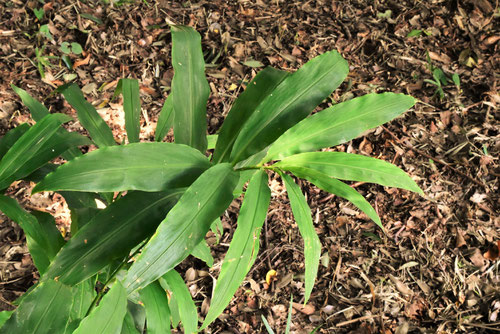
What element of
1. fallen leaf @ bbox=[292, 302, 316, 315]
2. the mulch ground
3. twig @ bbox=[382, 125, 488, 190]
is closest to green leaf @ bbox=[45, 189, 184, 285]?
the mulch ground

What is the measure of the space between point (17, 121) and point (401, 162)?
1818 mm

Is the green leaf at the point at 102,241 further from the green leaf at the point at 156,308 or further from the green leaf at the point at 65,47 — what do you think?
the green leaf at the point at 65,47

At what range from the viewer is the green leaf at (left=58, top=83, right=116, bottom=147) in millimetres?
1140

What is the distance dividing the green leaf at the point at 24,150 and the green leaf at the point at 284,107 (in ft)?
1.53

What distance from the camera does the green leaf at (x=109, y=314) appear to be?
0.76 m

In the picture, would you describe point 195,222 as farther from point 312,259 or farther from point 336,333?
point 336,333

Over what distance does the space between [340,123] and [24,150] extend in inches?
29.0

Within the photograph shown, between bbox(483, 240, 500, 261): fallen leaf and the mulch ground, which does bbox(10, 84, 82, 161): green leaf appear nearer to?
the mulch ground

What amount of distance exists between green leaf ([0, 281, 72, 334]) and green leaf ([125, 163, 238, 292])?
0.14 metres

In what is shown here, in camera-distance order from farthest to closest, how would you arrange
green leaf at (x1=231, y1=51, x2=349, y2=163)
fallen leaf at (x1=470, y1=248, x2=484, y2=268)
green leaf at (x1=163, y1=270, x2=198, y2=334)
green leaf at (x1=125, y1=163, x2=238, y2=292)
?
fallen leaf at (x1=470, y1=248, x2=484, y2=268)
green leaf at (x1=163, y1=270, x2=198, y2=334)
green leaf at (x1=231, y1=51, x2=349, y2=163)
green leaf at (x1=125, y1=163, x2=238, y2=292)

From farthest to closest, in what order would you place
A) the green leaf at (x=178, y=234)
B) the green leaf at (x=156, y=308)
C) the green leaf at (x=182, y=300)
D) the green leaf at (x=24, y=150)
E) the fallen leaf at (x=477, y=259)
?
1. the fallen leaf at (x=477, y=259)
2. the green leaf at (x=182, y=300)
3. the green leaf at (x=156, y=308)
4. the green leaf at (x=24, y=150)
5. the green leaf at (x=178, y=234)

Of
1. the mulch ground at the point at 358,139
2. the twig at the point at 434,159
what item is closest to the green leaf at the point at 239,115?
the mulch ground at the point at 358,139

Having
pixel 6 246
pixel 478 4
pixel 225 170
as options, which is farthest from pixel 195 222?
pixel 478 4

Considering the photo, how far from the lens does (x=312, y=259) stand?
0.88 m
